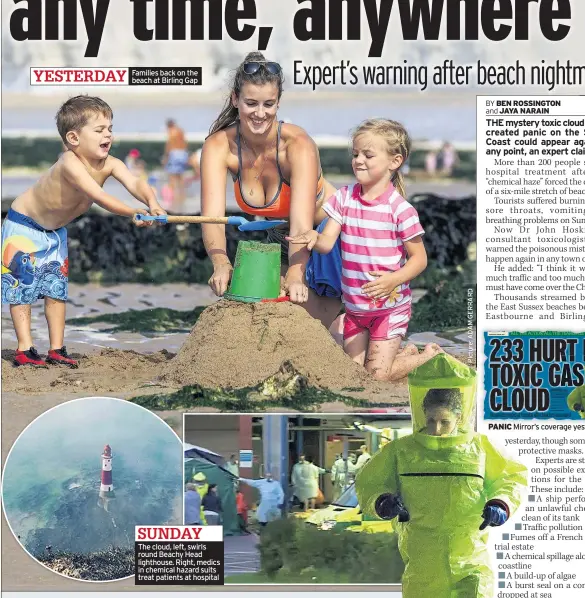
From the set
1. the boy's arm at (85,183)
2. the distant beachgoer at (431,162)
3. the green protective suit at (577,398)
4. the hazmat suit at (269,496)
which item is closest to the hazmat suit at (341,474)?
the hazmat suit at (269,496)

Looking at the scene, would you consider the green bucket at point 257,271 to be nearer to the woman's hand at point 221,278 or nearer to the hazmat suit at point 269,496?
the woman's hand at point 221,278

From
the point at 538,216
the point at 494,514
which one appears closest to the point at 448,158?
the point at 538,216

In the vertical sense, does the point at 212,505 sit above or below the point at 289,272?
below

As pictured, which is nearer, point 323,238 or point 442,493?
point 442,493

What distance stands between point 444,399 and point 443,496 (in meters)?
0.40

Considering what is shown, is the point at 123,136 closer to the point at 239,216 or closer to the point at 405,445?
the point at 239,216

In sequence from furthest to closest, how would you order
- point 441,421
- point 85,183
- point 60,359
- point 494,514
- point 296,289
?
point 60,359 < point 85,183 < point 296,289 < point 441,421 < point 494,514

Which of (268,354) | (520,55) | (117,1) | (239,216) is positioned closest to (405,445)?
(268,354)

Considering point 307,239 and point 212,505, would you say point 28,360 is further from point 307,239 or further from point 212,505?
point 307,239

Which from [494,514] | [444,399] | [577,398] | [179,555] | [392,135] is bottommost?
[179,555]

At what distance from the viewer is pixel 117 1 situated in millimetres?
7480

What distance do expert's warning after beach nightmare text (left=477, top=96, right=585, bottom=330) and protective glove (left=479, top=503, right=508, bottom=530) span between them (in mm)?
1525

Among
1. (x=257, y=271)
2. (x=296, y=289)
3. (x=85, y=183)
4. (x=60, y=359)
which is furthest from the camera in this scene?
(x=60, y=359)

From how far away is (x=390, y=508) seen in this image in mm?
6074
